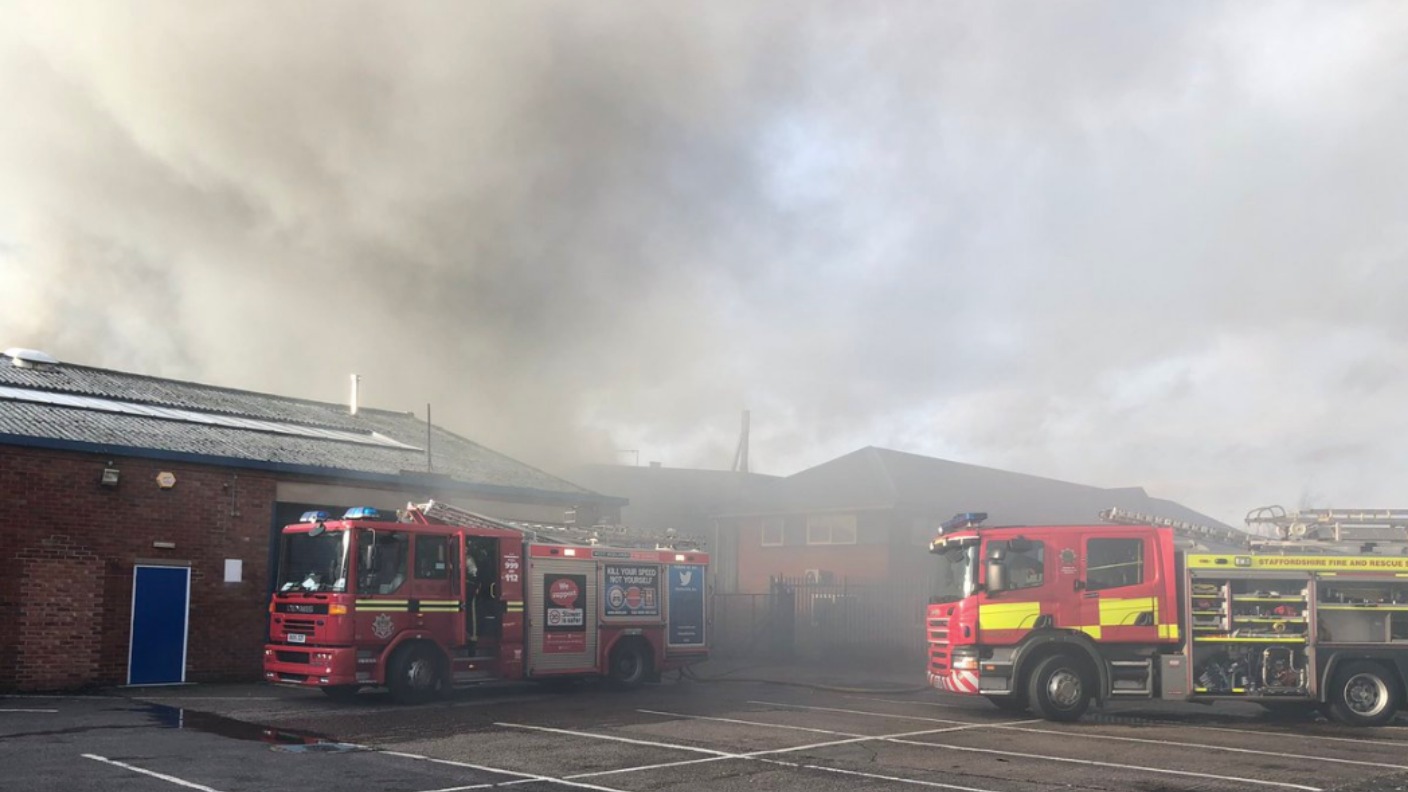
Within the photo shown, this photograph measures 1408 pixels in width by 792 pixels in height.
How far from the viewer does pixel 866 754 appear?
11539 millimetres

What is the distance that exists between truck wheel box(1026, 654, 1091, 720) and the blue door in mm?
12887

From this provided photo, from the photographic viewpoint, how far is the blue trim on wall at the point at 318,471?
57.0 feet

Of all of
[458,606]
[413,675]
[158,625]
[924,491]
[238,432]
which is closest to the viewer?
[413,675]

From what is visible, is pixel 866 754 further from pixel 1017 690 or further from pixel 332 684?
pixel 332 684

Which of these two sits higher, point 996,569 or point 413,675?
point 996,569

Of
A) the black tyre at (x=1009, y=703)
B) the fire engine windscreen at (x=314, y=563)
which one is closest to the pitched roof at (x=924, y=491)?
the black tyre at (x=1009, y=703)

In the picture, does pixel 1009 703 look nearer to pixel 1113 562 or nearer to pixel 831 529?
pixel 1113 562

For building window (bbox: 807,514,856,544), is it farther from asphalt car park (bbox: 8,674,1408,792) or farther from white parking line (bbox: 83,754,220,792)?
white parking line (bbox: 83,754,220,792)

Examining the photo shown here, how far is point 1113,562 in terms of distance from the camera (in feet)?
50.6

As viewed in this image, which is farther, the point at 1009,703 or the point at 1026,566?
the point at 1009,703

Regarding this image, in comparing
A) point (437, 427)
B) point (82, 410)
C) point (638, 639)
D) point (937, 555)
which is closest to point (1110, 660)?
point (937, 555)

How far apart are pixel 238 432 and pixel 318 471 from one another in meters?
2.33

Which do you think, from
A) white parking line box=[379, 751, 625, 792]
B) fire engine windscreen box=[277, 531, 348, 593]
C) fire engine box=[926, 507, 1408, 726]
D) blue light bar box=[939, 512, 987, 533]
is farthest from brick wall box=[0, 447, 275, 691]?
fire engine box=[926, 507, 1408, 726]

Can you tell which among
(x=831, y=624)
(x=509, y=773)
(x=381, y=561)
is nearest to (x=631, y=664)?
(x=381, y=561)
